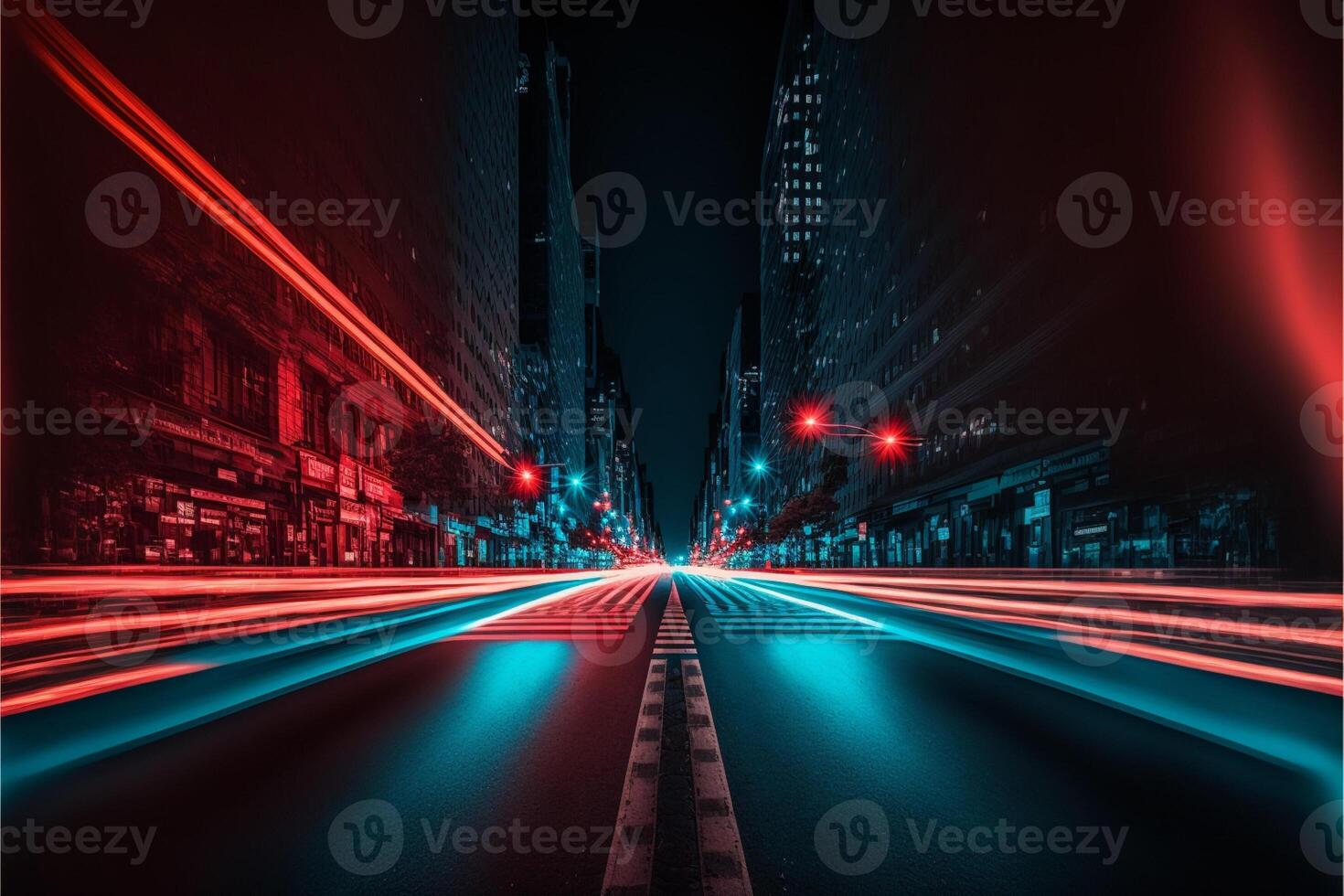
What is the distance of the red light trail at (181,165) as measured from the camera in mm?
16578

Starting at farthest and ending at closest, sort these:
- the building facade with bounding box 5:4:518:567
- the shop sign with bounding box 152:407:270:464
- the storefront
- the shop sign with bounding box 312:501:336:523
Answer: the shop sign with bounding box 312:501:336:523, the storefront, the shop sign with bounding box 152:407:270:464, the building facade with bounding box 5:4:518:567

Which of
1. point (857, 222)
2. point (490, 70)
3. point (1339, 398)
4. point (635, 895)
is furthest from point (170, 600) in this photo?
point (490, 70)

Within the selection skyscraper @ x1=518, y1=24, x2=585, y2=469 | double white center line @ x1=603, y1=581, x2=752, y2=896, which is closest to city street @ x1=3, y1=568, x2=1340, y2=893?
double white center line @ x1=603, y1=581, x2=752, y2=896

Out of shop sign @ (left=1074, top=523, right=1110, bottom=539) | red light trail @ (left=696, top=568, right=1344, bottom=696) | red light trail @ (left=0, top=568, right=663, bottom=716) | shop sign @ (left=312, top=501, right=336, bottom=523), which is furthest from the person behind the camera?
shop sign @ (left=312, top=501, right=336, bottom=523)

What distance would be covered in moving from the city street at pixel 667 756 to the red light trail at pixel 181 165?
58.4ft

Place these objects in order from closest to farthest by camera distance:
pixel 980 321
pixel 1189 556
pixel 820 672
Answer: pixel 820 672
pixel 1189 556
pixel 980 321

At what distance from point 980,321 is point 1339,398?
21160 millimetres

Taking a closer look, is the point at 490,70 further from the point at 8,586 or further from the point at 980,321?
the point at 8,586

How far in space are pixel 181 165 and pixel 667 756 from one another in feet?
87.4

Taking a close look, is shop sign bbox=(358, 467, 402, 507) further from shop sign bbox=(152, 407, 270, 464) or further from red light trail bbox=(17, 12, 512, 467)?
shop sign bbox=(152, 407, 270, 464)

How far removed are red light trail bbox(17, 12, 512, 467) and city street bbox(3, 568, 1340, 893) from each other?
1780cm

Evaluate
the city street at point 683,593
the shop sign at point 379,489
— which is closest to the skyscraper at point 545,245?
the city street at point 683,593

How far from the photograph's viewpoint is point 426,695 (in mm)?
6684

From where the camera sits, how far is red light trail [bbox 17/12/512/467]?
16578 mm
